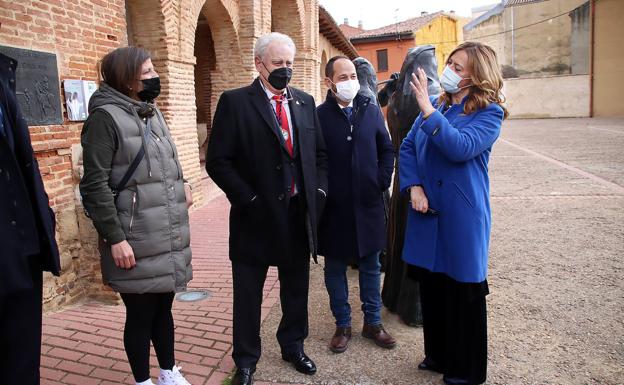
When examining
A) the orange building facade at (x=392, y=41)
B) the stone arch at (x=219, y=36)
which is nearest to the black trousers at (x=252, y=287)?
the stone arch at (x=219, y=36)

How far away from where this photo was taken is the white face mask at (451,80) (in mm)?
2742

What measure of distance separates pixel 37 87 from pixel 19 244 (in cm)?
230

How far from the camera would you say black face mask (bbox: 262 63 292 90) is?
2.90 metres

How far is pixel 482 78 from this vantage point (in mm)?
2650

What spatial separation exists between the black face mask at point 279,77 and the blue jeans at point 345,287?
4.06ft

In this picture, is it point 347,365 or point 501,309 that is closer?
point 347,365

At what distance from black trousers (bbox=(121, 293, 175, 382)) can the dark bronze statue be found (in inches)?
68.5

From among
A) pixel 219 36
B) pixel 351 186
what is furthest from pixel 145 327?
pixel 219 36

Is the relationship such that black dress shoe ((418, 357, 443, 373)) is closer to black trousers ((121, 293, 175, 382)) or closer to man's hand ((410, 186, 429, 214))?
man's hand ((410, 186, 429, 214))

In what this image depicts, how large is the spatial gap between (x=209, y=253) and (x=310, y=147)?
3325 millimetres

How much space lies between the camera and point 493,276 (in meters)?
4.91

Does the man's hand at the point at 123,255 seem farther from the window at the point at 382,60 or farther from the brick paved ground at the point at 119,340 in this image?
the window at the point at 382,60

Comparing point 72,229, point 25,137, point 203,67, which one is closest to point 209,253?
point 72,229

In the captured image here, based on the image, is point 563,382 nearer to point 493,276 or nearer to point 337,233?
point 337,233
